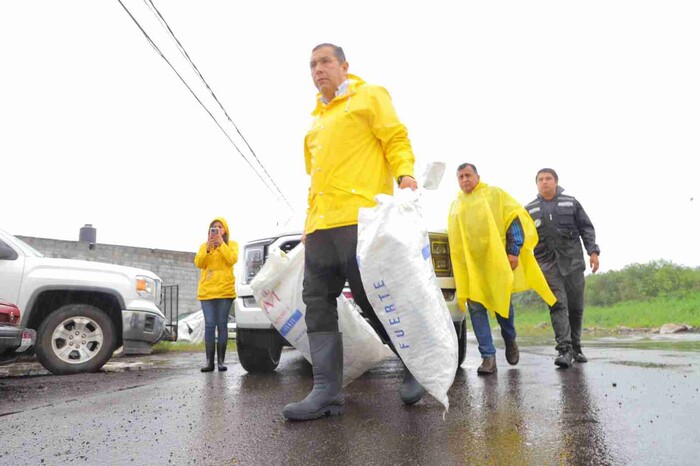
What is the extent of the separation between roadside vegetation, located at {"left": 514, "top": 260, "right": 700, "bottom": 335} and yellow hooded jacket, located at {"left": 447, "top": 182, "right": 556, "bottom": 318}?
19.5 m

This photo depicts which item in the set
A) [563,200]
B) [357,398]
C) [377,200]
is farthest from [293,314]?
[563,200]

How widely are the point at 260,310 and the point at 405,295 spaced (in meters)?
2.50

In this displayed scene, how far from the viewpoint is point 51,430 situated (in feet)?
8.85

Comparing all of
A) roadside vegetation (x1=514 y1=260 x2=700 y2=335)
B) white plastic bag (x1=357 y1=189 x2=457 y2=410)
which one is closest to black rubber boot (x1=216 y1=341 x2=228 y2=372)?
white plastic bag (x1=357 y1=189 x2=457 y2=410)

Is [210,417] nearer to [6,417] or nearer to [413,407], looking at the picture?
[413,407]

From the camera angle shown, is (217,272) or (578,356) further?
(217,272)

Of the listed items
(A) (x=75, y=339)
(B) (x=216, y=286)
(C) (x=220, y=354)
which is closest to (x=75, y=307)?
(A) (x=75, y=339)

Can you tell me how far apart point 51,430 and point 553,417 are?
2.40m

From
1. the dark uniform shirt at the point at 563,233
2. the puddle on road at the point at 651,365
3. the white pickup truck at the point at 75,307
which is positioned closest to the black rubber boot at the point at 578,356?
the puddle on road at the point at 651,365

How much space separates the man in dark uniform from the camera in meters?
5.34

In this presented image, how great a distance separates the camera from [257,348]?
17.0 ft

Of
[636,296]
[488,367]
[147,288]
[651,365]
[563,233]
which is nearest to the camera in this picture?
[488,367]

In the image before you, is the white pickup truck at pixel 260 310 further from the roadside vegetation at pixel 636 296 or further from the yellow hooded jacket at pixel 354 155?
the roadside vegetation at pixel 636 296

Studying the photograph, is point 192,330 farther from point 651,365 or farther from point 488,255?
point 651,365
